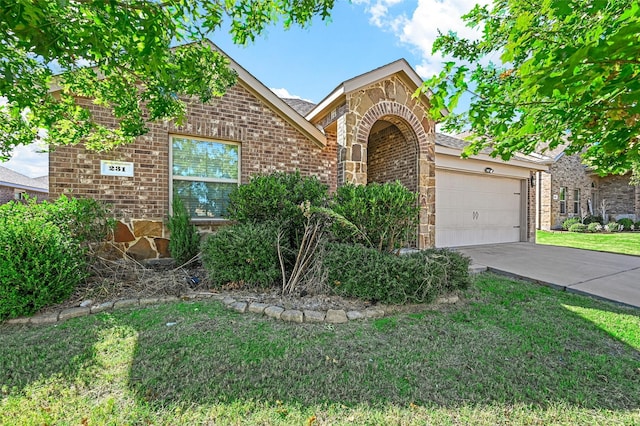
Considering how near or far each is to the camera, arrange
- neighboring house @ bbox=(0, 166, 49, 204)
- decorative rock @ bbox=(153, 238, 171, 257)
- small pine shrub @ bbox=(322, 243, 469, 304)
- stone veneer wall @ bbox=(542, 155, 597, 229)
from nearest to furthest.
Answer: small pine shrub @ bbox=(322, 243, 469, 304) → decorative rock @ bbox=(153, 238, 171, 257) → stone veneer wall @ bbox=(542, 155, 597, 229) → neighboring house @ bbox=(0, 166, 49, 204)

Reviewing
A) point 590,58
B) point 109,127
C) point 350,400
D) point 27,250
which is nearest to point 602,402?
point 350,400

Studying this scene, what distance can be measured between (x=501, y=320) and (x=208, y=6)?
516 cm

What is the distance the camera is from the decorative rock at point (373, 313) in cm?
356

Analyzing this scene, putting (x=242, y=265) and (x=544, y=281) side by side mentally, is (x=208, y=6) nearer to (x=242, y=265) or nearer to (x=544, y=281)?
(x=242, y=265)

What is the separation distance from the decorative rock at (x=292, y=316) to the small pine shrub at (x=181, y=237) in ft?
9.26

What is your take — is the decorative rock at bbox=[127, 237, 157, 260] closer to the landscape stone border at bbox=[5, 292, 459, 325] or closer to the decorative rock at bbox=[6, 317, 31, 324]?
the landscape stone border at bbox=[5, 292, 459, 325]

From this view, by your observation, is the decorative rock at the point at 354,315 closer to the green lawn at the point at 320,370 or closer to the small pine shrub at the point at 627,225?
the green lawn at the point at 320,370

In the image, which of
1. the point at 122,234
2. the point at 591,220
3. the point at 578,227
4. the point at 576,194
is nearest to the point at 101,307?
the point at 122,234

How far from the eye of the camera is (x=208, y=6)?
336 centimetres

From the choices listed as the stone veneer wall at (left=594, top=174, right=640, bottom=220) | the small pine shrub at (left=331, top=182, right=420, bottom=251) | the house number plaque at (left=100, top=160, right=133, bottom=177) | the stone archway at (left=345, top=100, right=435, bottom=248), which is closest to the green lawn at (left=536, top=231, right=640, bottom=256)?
the stone archway at (left=345, top=100, right=435, bottom=248)

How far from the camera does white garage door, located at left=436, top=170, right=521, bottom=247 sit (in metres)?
8.59

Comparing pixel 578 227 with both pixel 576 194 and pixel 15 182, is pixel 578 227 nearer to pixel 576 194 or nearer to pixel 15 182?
pixel 576 194

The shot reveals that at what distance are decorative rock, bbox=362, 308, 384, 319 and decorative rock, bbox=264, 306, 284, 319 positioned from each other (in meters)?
1.05

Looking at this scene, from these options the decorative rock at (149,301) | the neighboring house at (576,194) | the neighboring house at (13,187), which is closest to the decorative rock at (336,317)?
the decorative rock at (149,301)
